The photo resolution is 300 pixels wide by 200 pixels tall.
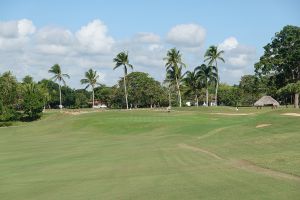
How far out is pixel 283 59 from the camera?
97188 mm

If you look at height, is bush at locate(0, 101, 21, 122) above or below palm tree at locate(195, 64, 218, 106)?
below

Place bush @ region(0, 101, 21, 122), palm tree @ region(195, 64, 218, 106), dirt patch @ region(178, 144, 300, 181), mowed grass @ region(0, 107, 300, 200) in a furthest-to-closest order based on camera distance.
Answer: palm tree @ region(195, 64, 218, 106), bush @ region(0, 101, 21, 122), dirt patch @ region(178, 144, 300, 181), mowed grass @ region(0, 107, 300, 200)

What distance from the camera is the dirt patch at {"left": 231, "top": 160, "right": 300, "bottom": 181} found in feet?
58.8

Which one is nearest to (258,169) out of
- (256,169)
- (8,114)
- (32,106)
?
(256,169)

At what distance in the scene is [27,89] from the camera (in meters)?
104

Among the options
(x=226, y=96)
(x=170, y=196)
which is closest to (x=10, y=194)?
(x=170, y=196)

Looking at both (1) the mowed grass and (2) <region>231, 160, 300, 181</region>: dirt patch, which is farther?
(2) <region>231, 160, 300, 181</region>: dirt patch

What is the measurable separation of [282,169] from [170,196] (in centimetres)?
618

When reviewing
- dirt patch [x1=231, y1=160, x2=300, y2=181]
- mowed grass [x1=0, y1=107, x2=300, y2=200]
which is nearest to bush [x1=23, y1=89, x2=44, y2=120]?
mowed grass [x1=0, y1=107, x2=300, y2=200]

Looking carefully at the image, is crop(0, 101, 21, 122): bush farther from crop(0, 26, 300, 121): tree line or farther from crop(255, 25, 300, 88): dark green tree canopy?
crop(255, 25, 300, 88): dark green tree canopy

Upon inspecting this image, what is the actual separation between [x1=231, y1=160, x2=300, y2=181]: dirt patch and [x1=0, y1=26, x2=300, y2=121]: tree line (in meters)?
63.3

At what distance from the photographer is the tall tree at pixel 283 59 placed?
9700 cm

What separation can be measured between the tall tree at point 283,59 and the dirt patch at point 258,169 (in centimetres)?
7741

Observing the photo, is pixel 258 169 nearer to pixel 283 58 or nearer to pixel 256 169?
pixel 256 169
